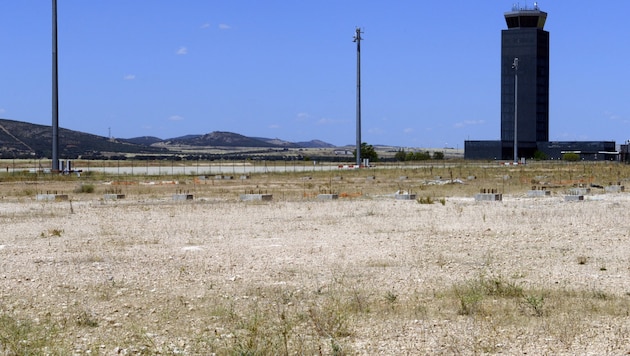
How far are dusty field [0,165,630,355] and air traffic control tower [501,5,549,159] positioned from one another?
106542 mm

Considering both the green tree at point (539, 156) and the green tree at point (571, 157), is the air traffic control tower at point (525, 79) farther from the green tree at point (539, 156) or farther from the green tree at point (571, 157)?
the green tree at point (571, 157)

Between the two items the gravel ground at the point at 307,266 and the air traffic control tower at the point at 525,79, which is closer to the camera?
the gravel ground at the point at 307,266

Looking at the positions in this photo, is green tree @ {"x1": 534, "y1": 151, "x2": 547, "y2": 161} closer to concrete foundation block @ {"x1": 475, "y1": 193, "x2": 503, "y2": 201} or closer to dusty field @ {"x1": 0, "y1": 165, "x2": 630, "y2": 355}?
concrete foundation block @ {"x1": 475, "y1": 193, "x2": 503, "y2": 201}

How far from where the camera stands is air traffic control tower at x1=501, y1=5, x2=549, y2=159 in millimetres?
125438

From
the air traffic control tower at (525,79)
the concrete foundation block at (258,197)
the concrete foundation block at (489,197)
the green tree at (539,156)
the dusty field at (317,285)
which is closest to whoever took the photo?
the dusty field at (317,285)

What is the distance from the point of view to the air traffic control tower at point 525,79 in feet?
412

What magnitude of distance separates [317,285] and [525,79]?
120 m

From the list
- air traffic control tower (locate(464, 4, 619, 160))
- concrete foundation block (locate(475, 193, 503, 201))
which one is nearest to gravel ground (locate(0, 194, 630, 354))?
concrete foundation block (locate(475, 193, 503, 201))

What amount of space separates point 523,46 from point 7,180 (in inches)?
3649

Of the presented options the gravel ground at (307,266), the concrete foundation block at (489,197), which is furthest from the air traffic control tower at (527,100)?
the gravel ground at (307,266)

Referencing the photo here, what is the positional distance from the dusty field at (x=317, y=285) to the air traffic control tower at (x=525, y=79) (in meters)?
107

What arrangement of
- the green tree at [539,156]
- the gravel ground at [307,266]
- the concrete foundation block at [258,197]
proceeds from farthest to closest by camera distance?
1. the green tree at [539,156]
2. the concrete foundation block at [258,197]
3. the gravel ground at [307,266]

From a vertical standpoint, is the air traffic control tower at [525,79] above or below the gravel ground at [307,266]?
above

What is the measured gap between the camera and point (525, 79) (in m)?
126
